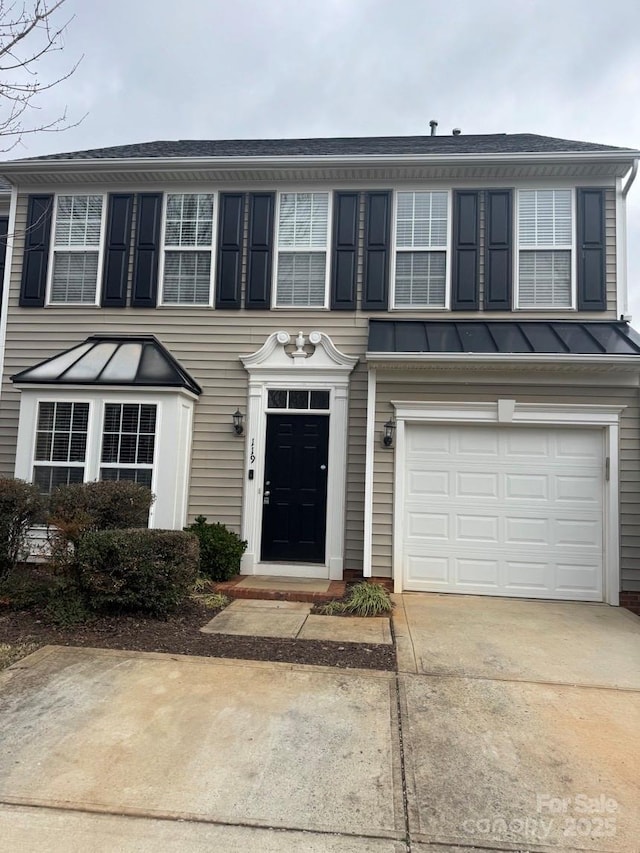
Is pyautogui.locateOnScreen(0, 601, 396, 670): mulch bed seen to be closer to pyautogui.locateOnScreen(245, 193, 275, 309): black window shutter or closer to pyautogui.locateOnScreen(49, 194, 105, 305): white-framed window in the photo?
pyautogui.locateOnScreen(245, 193, 275, 309): black window shutter

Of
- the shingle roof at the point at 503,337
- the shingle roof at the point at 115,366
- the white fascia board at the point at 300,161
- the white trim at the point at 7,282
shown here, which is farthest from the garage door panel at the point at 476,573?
the white trim at the point at 7,282

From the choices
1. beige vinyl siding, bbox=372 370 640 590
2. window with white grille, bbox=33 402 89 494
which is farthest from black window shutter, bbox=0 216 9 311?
beige vinyl siding, bbox=372 370 640 590

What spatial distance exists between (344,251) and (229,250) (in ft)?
5.56

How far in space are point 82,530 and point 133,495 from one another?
66cm

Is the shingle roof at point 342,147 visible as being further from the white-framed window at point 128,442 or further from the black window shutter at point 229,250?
the white-framed window at point 128,442

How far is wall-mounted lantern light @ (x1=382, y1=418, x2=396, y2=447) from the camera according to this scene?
651cm

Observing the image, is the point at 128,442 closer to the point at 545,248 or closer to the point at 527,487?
the point at 527,487

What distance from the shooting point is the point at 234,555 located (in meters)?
6.46

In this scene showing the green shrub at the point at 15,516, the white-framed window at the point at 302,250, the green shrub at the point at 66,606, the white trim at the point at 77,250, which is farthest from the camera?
the white trim at the point at 77,250

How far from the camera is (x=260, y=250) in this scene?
7.47m

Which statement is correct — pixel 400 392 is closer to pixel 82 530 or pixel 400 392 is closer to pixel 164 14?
pixel 82 530

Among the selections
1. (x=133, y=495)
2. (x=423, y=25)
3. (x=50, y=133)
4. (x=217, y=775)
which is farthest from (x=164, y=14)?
(x=217, y=775)

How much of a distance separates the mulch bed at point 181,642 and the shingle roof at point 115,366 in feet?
10.2

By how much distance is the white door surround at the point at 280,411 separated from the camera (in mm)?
6801
